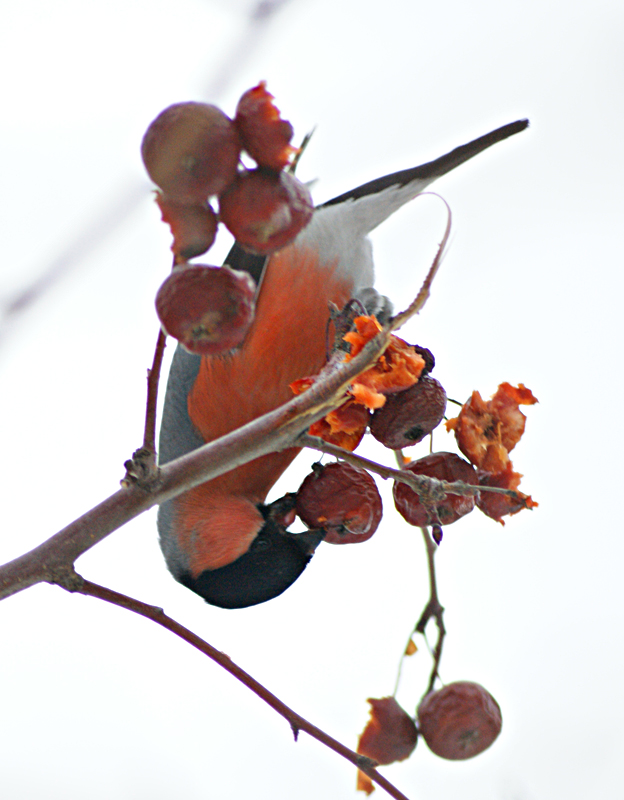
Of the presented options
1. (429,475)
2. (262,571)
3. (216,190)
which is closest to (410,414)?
(429,475)

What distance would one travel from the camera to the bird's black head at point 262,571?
50.3 inches

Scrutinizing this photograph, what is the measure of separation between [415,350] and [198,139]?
34 centimetres

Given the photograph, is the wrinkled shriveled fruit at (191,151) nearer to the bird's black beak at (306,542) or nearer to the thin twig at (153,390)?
the thin twig at (153,390)

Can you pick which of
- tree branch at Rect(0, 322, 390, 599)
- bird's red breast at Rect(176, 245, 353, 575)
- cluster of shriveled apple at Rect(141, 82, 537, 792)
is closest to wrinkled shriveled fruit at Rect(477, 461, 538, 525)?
cluster of shriveled apple at Rect(141, 82, 537, 792)

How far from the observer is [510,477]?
30.2 inches

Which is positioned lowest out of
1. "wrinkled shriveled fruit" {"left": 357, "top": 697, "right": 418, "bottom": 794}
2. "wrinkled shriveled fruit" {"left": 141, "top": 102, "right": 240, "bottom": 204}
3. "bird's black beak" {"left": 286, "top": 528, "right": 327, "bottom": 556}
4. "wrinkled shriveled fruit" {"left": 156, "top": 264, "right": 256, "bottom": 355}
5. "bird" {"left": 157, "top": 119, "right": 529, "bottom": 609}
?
"wrinkled shriveled fruit" {"left": 357, "top": 697, "right": 418, "bottom": 794}

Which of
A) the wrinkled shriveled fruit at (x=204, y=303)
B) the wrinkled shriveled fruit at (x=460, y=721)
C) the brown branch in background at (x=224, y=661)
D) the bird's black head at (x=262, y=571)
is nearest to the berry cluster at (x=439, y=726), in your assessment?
the wrinkled shriveled fruit at (x=460, y=721)

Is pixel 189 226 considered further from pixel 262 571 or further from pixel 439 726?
pixel 262 571

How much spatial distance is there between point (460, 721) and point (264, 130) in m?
0.72

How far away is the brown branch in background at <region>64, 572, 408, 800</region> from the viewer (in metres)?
0.66

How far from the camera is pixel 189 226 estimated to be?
482 millimetres

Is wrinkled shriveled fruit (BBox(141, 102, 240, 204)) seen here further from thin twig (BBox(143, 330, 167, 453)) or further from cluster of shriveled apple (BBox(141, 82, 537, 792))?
thin twig (BBox(143, 330, 167, 453))

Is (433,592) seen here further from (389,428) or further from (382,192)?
(382,192)

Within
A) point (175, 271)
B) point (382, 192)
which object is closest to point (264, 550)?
point (382, 192)
